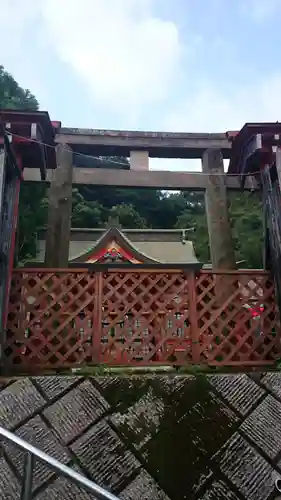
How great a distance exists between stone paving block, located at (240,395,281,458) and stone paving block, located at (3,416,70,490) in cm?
141

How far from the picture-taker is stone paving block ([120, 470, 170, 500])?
2762mm

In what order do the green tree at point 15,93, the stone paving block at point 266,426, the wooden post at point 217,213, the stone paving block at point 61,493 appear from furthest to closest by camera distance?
1. the green tree at point 15,93
2. the wooden post at point 217,213
3. the stone paving block at point 266,426
4. the stone paving block at point 61,493

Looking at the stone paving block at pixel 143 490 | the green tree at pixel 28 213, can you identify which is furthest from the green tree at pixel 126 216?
the stone paving block at pixel 143 490

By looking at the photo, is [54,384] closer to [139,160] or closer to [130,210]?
[139,160]

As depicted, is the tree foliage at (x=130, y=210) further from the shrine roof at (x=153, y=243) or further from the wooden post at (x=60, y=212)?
the shrine roof at (x=153, y=243)

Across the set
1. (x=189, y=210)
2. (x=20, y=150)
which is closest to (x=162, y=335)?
(x=20, y=150)

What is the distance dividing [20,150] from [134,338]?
9.00ft

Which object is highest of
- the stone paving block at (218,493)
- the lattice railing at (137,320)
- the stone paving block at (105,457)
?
the lattice railing at (137,320)

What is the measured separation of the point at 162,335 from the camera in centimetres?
439

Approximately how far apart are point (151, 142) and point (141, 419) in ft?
15.0

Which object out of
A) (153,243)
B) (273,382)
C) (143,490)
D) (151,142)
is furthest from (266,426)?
(153,243)

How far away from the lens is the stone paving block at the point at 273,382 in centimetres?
357

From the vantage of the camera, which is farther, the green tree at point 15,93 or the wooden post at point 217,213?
the green tree at point 15,93

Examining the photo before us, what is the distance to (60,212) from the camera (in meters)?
5.95
